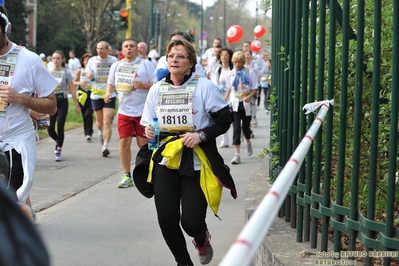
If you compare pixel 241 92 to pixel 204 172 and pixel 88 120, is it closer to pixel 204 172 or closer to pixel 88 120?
pixel 88 120

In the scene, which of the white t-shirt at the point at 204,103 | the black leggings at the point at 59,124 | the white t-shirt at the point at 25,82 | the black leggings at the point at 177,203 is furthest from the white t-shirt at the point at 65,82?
the black leggings at the point at 177,203

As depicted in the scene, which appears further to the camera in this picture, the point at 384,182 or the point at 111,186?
the point at 111,186

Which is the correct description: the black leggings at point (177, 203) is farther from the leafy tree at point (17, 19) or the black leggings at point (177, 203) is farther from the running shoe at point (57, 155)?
the leafy tree at point (17, 19)

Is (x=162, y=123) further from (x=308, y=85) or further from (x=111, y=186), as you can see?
(x=111, y=186)

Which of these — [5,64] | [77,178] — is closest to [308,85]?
[5,64]

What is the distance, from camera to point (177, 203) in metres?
5.10

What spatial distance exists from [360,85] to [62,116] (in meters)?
9.06

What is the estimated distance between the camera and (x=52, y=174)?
34.2 feet

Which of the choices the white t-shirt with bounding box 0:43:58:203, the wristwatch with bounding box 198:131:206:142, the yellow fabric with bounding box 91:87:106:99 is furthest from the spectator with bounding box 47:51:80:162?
the wristwatch with bounding box 198:131:206:142

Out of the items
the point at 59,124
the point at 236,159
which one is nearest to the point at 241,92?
the point at 236,159

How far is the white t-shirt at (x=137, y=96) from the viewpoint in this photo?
966 centimetres

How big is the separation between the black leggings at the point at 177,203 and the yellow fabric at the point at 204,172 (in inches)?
1.9

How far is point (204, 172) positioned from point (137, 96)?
4916mm

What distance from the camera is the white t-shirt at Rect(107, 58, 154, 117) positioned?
9656 mm
